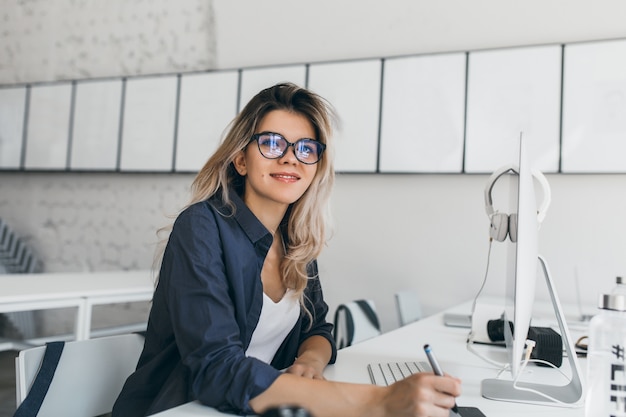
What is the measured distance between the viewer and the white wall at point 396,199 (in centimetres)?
298

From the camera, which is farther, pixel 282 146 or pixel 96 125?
pixel 96 125

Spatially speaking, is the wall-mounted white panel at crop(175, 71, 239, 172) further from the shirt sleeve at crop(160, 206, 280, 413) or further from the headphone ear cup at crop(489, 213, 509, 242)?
the headphone ear cup at crop(489, 213, 509, 242)

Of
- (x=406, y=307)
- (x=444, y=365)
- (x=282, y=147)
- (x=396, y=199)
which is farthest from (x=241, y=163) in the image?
(x=396, y=199)

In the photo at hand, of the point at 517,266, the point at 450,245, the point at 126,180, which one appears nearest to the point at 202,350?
the point at 517,266

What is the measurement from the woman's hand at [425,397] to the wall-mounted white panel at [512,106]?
92.0 inches

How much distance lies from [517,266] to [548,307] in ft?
6.68

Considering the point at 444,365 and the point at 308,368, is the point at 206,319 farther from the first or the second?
the point at 444,365

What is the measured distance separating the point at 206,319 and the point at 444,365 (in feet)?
2.31

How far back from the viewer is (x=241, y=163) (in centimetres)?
143

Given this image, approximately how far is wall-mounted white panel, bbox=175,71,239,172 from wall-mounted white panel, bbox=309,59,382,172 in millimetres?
693

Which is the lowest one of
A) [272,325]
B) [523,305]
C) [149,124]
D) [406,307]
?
[406,307]

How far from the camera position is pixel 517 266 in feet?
2.92

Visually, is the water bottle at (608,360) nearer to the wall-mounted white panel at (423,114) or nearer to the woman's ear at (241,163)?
the woman's ear at (241,163)

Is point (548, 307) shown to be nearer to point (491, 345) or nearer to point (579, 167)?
point (579, 167)
